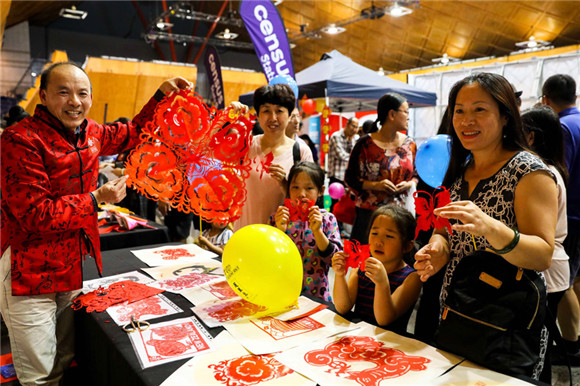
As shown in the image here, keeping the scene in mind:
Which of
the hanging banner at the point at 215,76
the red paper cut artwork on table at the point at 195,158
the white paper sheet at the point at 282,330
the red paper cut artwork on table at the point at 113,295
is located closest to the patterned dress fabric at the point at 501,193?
the white paper sheet at the point at 282,330

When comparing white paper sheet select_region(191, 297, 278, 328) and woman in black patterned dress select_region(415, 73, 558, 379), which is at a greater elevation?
woman in black patterned dress select_region(415, 73, 558, 379)

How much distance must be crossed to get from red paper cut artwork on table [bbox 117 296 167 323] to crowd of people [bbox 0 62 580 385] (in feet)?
0.88

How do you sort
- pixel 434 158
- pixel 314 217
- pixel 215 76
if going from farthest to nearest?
1. pixel 215 76
2. pixel 434 158
3. pixel 314 217

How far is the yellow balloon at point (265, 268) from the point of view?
1250mm

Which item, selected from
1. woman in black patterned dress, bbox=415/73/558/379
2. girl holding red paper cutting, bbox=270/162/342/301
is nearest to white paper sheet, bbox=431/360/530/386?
woman in black patterned dress, bbox=415/73/558/379

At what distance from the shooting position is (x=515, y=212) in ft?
3.17

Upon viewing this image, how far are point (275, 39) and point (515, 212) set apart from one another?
3076 mm

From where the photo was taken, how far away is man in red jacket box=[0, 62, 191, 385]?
132 cm

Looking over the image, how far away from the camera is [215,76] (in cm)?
642

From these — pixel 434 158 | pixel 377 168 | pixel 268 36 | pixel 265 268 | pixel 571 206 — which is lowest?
pixel 265 268

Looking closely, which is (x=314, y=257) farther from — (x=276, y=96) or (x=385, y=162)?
(x=385, y=162)

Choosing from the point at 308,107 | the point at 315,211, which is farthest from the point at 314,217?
the point at 308,107

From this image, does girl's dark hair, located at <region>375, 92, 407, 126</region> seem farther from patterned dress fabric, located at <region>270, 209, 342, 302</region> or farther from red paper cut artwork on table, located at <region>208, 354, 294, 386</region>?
red paper cut artwork on table, located at <region>208, 354, 294, 386</region>

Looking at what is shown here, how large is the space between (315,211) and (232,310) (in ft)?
1.53
